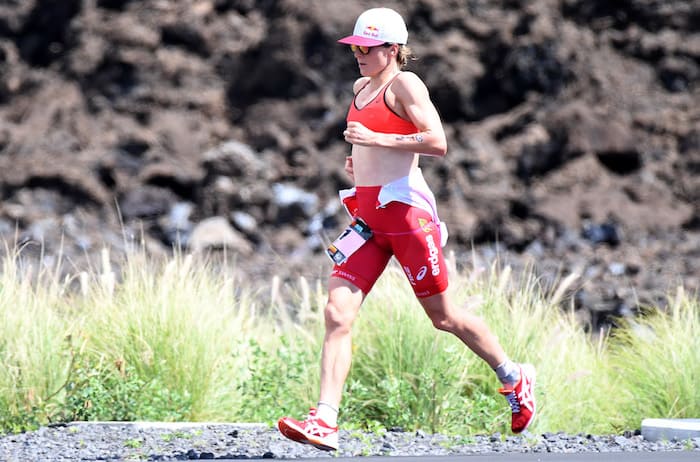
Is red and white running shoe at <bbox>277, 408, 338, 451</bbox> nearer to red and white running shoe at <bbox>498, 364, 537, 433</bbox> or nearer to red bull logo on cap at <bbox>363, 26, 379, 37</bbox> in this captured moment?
red and white running shoe at <bbox>498, 364, 537, 433</bbox>

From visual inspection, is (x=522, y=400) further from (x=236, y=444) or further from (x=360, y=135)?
(x=360, y=135)

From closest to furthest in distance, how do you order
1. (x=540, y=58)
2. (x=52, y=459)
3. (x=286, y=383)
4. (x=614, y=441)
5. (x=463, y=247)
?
1. (x=52, y=459)
2. (x=614, y=441)
3. (x=286, y=383)
4. (x=463, y=247)
5. (x=540, y=58)

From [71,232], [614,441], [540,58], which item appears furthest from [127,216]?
[614,441]

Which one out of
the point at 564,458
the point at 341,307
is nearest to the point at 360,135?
the point at 341,307

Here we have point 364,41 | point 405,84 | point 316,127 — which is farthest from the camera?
point 316,127

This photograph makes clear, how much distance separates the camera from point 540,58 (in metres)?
26.5

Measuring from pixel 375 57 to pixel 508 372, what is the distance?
157cm

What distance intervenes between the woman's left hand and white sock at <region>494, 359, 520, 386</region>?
126cm

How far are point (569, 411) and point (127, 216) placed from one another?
1724cm

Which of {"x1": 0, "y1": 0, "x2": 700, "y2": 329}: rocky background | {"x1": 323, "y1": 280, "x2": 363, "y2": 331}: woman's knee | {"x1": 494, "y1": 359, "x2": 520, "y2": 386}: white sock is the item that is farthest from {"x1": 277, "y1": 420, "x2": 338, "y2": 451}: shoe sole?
{"x1": 0, "y1": 0, "x2": 700, "y2": 329}: rocky background

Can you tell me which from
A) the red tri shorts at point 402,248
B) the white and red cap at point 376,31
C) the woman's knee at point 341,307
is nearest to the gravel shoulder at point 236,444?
the woman's knee at point 341,307

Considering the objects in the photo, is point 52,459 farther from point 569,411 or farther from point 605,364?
point 605,364

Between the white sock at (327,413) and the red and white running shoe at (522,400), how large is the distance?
3.09 feet

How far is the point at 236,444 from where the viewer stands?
5.81m
